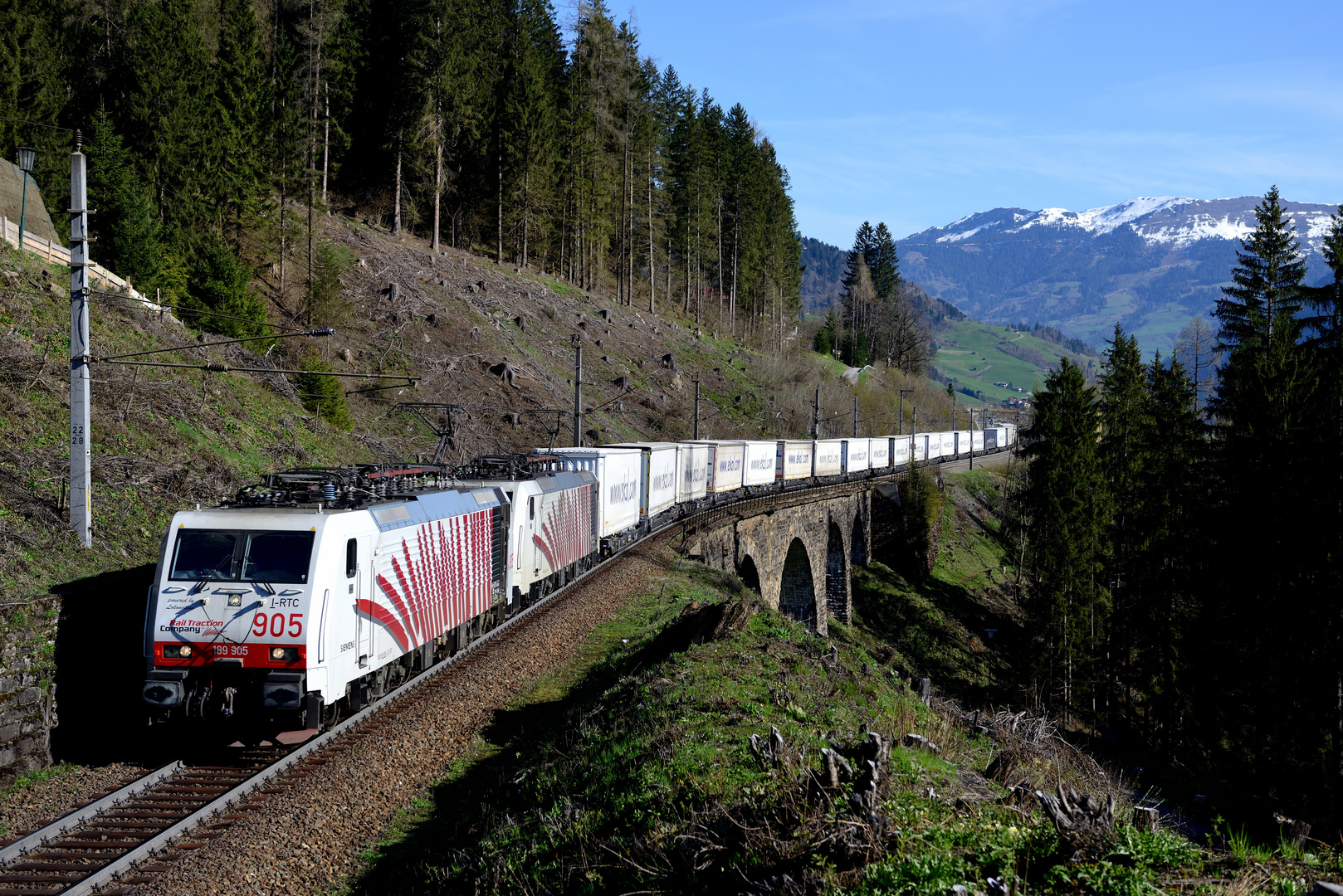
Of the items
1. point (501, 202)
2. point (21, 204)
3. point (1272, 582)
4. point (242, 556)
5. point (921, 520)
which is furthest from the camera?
point (921, 520)

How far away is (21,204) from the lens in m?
29.8

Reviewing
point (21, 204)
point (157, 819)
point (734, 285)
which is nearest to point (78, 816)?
point (157, 819)

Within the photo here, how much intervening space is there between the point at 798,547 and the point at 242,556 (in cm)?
3850

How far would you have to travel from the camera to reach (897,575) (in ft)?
199

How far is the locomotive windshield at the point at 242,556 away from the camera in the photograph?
1098 cm

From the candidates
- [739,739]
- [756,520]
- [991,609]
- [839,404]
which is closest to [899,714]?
[739,739]

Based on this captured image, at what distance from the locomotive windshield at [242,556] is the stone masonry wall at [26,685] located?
1567 millimetres

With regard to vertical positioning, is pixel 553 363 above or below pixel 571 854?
above

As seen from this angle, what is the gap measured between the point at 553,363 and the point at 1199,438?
112 feet

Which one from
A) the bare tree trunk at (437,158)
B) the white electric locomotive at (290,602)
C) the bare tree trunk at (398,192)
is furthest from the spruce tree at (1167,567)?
the bare tree trunk at (398,192)

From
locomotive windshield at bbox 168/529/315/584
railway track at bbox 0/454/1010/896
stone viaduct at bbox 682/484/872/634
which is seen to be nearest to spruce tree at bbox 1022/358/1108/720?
stone viaduct at bbox 682/484/872/634

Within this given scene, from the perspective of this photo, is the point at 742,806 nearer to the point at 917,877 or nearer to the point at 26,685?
the point at 917,877

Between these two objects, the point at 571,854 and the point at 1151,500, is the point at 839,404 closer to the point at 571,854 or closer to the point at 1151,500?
the point at 1151,500

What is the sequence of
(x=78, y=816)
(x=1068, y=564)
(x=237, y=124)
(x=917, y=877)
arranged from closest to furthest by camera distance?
(x=917, y=877) < (x=78, y=816) < (x=1068, y=564) < (x=237, y=124)
